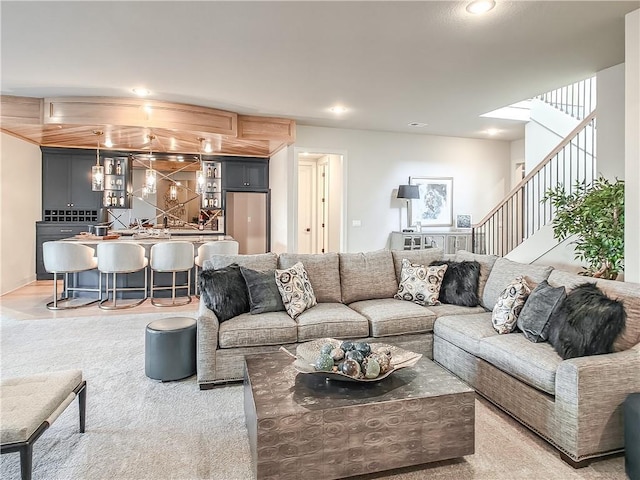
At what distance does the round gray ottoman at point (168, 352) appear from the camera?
302 cm

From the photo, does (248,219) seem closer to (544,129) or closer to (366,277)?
(366,277)

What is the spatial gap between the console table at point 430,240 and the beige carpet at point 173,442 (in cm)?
431

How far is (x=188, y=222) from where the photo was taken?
329 inches

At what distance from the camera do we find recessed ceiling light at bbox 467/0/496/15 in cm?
267

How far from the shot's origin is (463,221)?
24.4 feet

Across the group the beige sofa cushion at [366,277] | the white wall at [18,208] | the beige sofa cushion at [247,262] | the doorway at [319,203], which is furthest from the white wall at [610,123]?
the white wall at [18,208]

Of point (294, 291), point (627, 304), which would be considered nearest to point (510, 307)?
point (627, 304)

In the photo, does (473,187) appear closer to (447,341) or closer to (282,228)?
(282,228)

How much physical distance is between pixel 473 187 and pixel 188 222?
5.73 metres

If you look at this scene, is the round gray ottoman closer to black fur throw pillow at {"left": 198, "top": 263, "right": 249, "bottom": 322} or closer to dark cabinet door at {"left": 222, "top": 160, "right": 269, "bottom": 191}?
black fur throw pillow at {"left": 198, "top": 263, "right": 249, "bottom": 322}

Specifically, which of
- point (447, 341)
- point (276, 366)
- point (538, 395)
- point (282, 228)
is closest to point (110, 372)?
point (276, 366)

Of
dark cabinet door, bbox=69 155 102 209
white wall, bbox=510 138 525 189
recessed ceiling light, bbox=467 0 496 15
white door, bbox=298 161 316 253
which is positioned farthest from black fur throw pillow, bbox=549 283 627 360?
dark cabinet door, bbox=69 155 102 209

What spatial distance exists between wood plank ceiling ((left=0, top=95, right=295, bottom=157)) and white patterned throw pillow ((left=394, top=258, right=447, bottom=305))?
3.33 meters

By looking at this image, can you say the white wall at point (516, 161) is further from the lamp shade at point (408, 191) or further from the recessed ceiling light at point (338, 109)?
the recessed ceiling light at point (338, 109)
